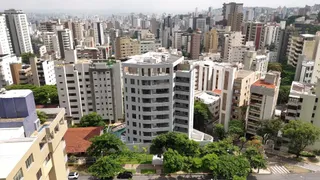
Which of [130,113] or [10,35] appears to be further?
[10,35]

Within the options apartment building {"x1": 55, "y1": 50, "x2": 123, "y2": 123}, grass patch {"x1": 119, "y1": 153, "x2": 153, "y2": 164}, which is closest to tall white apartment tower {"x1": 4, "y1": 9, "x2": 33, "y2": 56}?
apartment building {"x1": 55, "y1": 50, "x2": 123, "y2": 123}

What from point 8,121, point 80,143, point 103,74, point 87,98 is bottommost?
point 80,143

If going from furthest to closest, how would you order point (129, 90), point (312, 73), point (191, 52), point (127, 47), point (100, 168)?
point (191, 52)
point (127, 47)
point (312, 73)
point (129, 90)
point (100, 168)

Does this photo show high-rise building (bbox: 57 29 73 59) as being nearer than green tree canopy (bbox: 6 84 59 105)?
No

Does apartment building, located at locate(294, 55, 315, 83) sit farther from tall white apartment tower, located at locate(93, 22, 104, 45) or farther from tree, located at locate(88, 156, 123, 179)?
tall white apartment tower, located at locate(93, 22, 104, 45)

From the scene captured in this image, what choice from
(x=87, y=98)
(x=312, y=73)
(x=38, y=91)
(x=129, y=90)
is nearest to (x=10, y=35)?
(x=38, y=91)

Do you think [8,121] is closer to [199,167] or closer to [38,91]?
[199,167]
